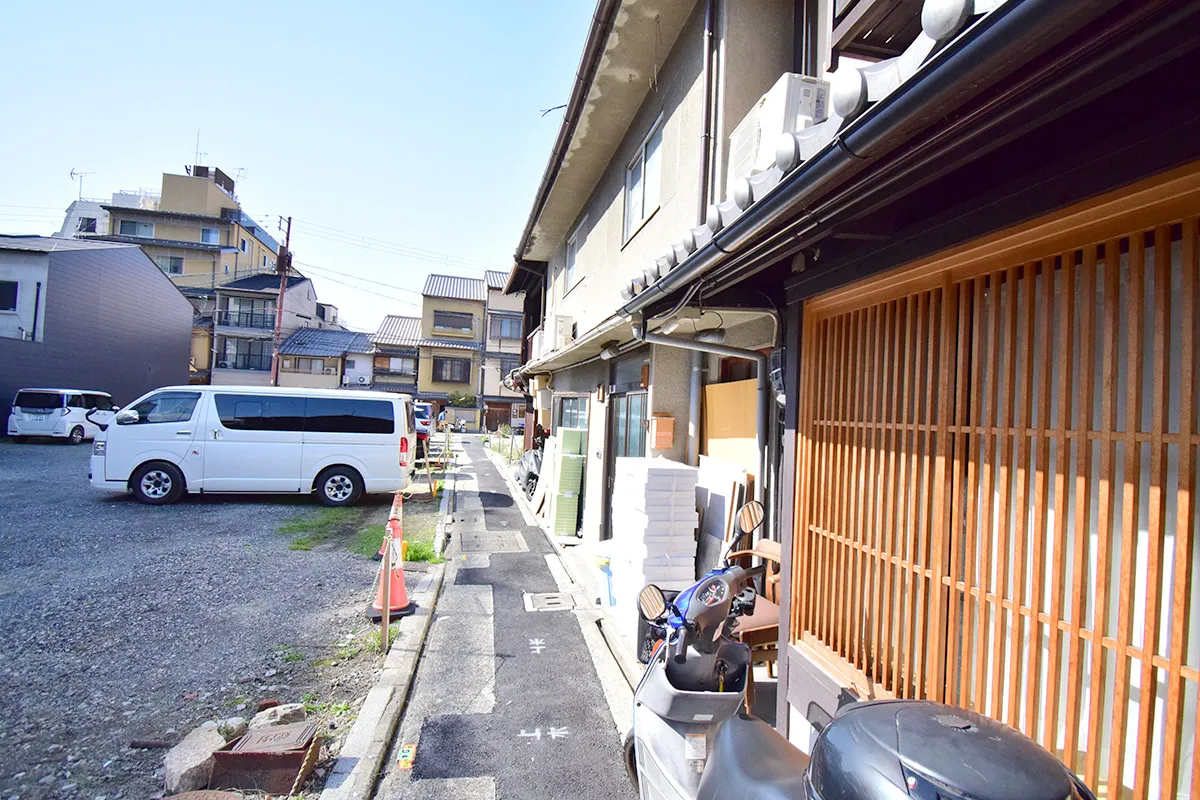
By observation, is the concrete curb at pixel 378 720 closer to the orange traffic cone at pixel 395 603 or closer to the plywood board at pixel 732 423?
the orange traffic cone at pixel 395 603

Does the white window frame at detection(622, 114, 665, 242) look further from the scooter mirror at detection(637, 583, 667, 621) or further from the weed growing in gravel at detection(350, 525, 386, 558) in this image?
the weed growing in gravel at detection(350, 525, 386, 558)

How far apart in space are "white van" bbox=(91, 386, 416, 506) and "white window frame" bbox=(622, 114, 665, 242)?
19.3ft

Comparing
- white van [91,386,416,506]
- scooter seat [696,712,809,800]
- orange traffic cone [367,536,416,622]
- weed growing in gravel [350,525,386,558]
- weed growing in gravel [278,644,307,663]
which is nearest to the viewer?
scooter seat [696,712,809,800]

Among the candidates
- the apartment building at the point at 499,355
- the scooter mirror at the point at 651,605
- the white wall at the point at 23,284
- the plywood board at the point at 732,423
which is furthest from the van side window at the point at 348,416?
the apartment building at the point at 499,355

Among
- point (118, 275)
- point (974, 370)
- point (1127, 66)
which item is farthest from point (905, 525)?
point (118, 275)

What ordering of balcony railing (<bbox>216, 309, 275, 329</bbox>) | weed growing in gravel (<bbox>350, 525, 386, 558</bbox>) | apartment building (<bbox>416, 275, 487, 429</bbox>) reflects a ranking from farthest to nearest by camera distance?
apartment building (<bbox>416, 275, 487, 429</bbox>) < balcony railing (<bbox>216, 309, 275, 329</bbox>) < weed growing in gravel (<bbox>350, 525, 386, 558</bbox>)

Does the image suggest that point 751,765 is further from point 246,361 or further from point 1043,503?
point 246,361

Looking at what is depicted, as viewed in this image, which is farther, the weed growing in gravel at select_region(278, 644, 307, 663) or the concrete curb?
the weed growing in gravel at select_region(278, 644, 307, 663)

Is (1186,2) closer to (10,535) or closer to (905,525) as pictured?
(905,525)

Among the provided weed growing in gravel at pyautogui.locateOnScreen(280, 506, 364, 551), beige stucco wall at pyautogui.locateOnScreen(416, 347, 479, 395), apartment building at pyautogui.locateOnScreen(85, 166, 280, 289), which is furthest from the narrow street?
apartment building at pyautogui.locateOnScreen(85, 166, 280, 289)

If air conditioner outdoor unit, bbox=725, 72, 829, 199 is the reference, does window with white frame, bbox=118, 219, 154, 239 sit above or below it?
above

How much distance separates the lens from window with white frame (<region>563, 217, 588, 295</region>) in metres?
10.1

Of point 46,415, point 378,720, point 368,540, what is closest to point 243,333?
point 46,415

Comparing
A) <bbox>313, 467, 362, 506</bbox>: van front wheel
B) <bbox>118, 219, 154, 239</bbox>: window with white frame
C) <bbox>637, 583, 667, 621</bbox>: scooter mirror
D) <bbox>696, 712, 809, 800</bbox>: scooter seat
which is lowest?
<bbox>313, 467, 362, 506</bbox>: van front wheel
